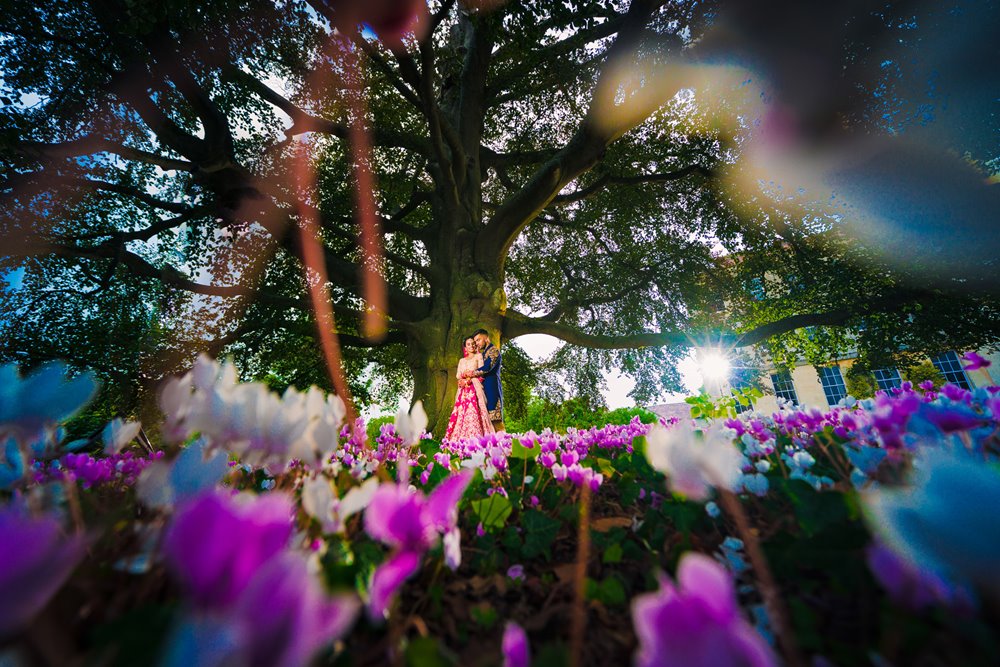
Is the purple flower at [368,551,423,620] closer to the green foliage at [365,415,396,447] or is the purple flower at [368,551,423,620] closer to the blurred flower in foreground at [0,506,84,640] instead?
the blurred flower in foreground at [0,506,84,640]

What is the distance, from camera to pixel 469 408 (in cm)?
787

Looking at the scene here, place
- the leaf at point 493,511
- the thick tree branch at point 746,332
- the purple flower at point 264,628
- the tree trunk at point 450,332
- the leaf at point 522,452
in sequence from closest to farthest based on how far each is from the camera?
the purple flower at point 264,628 < the leaf at point 493,511 < the leaf at point 522,452 < the thick tree branch at point 746,332 < the tree trunk at point 450,332

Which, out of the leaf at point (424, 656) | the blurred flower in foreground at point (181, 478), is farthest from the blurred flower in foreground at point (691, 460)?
the blurred flower in foreground at point (181, 478)

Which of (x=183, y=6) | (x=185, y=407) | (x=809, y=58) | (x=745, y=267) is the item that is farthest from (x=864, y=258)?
(x=183, y=6)

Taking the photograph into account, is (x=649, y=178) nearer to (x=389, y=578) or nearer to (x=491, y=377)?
(x=491, y=377)

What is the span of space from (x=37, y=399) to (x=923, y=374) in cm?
2134

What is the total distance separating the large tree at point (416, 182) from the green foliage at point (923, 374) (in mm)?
1734

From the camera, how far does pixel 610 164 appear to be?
11.4 meters

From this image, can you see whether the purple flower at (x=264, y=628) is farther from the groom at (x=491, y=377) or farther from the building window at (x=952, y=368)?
the building window at (x=952, y=368)

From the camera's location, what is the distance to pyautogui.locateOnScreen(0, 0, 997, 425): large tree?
22.5 ft

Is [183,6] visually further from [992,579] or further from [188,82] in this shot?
[992,579]

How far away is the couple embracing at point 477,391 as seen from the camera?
25.3 feet

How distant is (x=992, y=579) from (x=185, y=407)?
146 centimetres

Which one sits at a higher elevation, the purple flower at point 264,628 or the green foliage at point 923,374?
the green foliage at point 923,374
